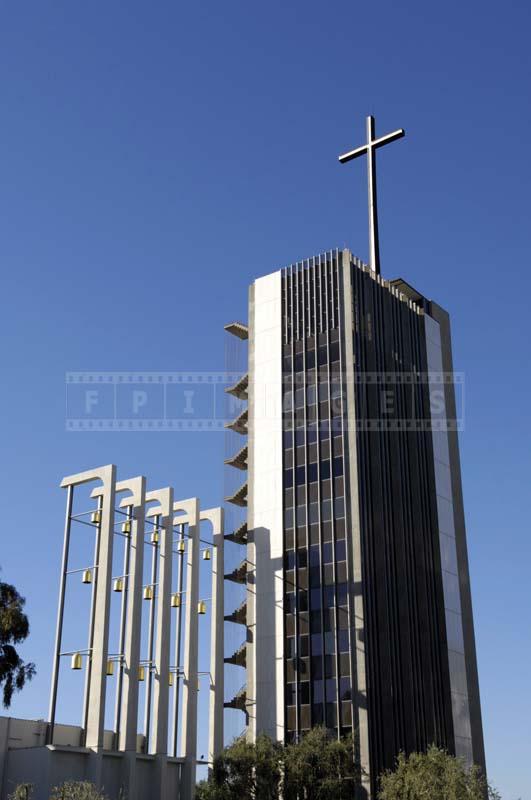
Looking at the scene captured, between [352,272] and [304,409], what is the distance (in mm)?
11152

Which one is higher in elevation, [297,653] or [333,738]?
[297,653]

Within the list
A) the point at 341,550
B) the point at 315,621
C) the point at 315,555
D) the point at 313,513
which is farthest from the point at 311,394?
the point at 315,621

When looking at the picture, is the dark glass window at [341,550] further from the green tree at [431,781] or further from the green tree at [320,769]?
Result: the green tree at [431,781]

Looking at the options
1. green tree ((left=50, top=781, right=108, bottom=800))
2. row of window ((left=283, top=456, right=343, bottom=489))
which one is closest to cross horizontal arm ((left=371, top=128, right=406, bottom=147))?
row of window ((left=283, top=456, right=343, bottom=489))

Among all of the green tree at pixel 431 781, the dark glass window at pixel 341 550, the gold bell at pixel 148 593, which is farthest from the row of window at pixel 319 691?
the gold bell at pixel 148 593

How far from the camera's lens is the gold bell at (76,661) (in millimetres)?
51844

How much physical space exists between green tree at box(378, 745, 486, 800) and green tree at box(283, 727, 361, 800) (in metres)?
2.20

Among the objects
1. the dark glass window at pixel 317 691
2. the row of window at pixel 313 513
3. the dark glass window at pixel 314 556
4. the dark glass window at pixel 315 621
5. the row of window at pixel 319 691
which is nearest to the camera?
the row of window at pixel 319 691

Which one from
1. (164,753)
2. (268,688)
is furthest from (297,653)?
(164,753)

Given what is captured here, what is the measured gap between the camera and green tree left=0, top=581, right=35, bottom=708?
4631 cm

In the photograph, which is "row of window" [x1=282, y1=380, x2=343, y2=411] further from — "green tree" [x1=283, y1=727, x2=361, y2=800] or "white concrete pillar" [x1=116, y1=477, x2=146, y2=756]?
"green tree" [x1=283, y1=727, x2=361, y2=800]

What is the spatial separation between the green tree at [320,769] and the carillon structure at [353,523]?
1.35 meters

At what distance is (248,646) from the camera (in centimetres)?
6656

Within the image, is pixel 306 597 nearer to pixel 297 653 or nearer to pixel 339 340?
pixel 297 653
